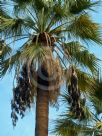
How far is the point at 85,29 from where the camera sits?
14.2 metres

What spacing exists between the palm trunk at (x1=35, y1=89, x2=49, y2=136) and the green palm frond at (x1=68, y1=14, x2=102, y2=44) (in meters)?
1.80

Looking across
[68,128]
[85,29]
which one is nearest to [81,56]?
[85,29]

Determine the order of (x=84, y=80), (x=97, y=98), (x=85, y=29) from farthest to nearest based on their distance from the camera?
(x=97, y=98) < (x=84, y=80) < (x=85, y=29)

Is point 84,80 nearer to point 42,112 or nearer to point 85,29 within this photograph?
point 85,29

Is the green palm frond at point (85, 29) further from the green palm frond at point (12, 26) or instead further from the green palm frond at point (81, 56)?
the green palm frond at point (12, 26)

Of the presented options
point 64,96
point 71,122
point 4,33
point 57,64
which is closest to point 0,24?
point 4,33

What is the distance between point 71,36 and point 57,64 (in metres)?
1.17

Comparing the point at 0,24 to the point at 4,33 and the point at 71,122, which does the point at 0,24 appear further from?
the point at 71,122

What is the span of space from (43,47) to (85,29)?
1.44 metres

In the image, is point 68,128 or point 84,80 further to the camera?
point 68,128

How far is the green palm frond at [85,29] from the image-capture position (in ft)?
46.1

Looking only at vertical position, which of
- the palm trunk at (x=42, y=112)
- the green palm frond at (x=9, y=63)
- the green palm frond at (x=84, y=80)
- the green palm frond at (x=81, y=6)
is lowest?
the palm trunk at (x=42, y=112)

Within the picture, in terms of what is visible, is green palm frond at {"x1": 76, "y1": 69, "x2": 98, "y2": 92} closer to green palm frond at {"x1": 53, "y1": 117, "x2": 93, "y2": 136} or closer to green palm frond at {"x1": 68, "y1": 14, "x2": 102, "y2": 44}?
green palm frond at {"x1": 68, "y1": 14, "x2": 102, "y2": 44}

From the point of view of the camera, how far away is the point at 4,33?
13750 mm
